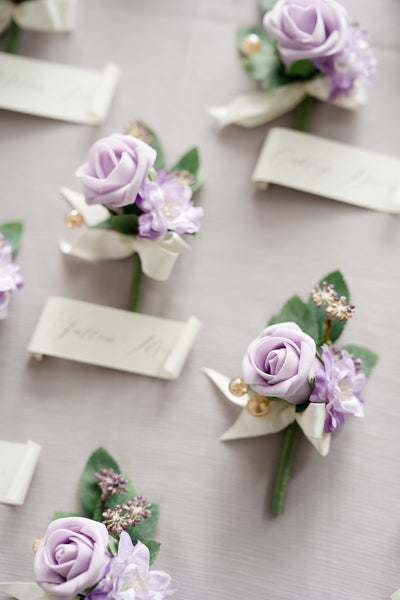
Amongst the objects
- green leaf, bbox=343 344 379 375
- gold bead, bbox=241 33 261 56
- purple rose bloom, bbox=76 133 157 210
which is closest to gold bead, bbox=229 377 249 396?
green leaf, bbox=343 344 379 375

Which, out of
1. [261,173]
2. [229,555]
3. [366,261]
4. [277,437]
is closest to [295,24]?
[261,173]

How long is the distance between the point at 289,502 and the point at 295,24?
57 cm

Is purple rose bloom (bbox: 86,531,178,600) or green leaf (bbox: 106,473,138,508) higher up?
purple rose bloom (bbox: 86,531,178,600)

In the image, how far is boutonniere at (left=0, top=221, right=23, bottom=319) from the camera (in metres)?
0.74

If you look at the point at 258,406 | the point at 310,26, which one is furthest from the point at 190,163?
the point at 258,406

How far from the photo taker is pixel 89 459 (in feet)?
2.36

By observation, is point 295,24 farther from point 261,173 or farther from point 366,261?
point 366,261

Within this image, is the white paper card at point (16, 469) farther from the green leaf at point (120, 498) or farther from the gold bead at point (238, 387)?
the gold bead at point (238, 387)

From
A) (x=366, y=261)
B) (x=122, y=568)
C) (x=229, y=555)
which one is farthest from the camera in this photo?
(x=366, y=261)

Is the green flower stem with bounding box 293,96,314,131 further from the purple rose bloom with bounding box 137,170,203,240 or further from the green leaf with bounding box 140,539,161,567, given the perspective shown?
the green leaf with bounding box 140,539,161,567

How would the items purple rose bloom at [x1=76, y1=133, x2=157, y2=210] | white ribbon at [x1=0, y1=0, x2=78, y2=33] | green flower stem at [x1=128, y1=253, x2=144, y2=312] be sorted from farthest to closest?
white ribbon at [x1=0, y1=0, x2=78, y2=33] → green flower stem at [x1=128, y1=253, x2=144, y2=312] → purple rose bloom at [x1=76, y1=133, x2=157, y2=210]

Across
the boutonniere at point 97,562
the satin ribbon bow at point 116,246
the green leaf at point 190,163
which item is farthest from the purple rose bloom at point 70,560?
the green leaf at point 190,163

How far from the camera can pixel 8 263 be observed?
762 mm

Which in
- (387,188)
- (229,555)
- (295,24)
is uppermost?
(295,24)
